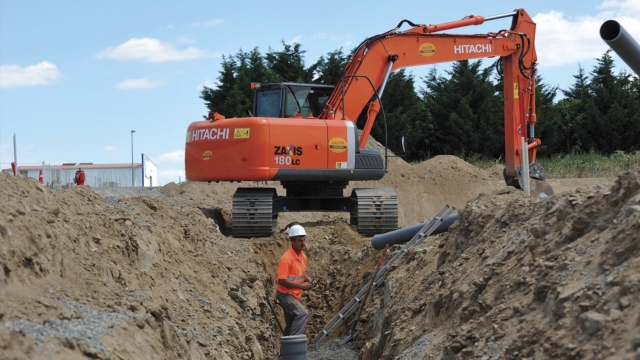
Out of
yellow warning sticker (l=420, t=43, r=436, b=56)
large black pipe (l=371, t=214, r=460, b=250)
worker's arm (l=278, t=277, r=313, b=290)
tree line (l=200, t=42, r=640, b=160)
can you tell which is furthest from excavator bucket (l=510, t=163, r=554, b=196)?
tree line (l=200, t=42, r=640, b=160)

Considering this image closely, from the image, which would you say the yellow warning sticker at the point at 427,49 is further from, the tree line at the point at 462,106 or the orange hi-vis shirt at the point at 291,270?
the tree line at the point at 462,106

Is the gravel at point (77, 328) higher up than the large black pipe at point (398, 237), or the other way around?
the large black pipe at point (398, 237)

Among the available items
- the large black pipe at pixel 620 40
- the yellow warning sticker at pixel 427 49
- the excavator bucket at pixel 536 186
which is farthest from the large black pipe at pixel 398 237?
the large black pipe at pixel 620 40

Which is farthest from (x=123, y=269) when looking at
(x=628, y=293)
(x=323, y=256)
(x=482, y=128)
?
(x=482, y=128)

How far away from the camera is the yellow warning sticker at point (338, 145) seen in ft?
47.6

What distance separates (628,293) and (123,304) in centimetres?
360

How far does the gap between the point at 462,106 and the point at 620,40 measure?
27.2 meters

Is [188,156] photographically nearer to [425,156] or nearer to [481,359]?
[481,359]

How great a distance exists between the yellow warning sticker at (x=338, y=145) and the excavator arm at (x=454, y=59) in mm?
670

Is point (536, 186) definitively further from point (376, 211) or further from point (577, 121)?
point (577, 121)

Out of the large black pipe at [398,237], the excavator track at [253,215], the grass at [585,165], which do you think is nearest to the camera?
the large black pipe at [398,237]

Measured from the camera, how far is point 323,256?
14.6 meters

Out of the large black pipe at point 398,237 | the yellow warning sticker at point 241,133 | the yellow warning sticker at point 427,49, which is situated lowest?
the large black pipe at point 398,237

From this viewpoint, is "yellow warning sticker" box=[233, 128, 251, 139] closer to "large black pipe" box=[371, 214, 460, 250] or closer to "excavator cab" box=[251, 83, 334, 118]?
"excavator cab" box=[251, 83, 334, 118]
